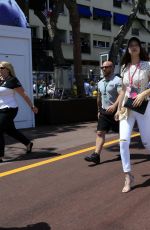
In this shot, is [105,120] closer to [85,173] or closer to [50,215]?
[85,173]

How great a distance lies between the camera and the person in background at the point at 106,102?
752 centimetres

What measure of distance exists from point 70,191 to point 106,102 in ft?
6.95

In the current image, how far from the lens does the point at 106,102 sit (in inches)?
301

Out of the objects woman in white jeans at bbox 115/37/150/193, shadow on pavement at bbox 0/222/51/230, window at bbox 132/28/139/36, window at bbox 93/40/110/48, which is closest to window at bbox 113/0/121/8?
window at bbox 93/40/110/48

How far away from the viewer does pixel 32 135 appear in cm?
1152

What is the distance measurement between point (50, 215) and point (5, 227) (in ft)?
1.76

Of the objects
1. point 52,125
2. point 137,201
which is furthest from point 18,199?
point 52,125

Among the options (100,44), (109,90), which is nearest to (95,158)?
(109,90)

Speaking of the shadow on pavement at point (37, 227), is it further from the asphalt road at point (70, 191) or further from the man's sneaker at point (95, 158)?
the man's sneaker at point (95, 158)

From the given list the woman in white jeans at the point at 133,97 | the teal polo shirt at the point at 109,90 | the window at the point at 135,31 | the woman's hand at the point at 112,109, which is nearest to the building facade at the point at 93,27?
the window at the point at 135,31

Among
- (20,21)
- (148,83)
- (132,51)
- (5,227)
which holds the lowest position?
(5,227)

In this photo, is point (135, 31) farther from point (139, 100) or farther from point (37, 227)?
point (37, 227)

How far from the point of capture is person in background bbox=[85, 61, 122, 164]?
752 centimetres

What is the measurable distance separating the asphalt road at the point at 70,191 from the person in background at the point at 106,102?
0.28m
